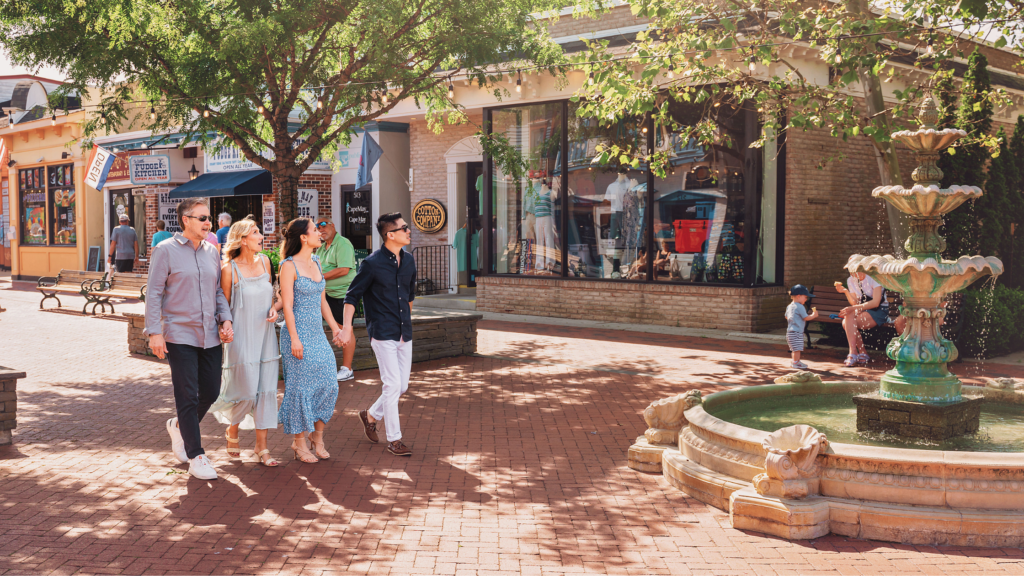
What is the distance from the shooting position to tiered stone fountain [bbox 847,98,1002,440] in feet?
19.3

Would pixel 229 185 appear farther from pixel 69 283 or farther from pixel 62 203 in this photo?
pixel 62 203

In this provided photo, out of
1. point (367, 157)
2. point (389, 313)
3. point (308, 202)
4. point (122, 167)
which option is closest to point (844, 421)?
point (389, 313)

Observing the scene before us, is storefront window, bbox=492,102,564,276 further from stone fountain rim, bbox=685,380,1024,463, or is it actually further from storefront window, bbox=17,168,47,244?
storefront window, bbox=17,168,47,244

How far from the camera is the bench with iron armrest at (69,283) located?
18.6m

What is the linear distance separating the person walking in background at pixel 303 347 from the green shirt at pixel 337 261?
3.51 m

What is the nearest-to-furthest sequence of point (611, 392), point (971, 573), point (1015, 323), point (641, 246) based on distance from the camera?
point (971, 573)
point (611, 392)
point (1015, 323)
point (641, 246)

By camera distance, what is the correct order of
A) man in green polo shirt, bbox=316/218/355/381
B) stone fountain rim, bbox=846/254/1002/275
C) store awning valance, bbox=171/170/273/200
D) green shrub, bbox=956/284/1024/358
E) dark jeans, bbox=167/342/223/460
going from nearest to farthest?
stone fountain rim, bbox=846/254/1002/275 → dark jeans, bbox=167/342/223/460 → man in green polo shirt, bbox=316/218/355/381 → green shrub, bbox=956/284/1024/358 → store awning valance, bbox=171/170/273/200

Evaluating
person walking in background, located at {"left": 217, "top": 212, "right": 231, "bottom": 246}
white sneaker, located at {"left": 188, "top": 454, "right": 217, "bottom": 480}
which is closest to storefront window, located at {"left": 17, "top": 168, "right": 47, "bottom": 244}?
person walking in background, located at {"left": 217, "top": 212, "right": 231, "bottom": 246}

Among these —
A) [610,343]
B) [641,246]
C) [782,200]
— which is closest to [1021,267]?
[782,200]

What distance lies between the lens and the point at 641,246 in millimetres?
15594

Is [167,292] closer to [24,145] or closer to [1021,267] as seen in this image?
[1021,267]

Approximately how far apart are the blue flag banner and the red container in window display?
7824 mm

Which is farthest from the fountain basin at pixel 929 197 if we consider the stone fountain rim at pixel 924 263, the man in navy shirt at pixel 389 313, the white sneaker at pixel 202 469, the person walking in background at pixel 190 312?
the white sneaker at pixel 202 469

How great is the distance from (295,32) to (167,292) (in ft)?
20.4
